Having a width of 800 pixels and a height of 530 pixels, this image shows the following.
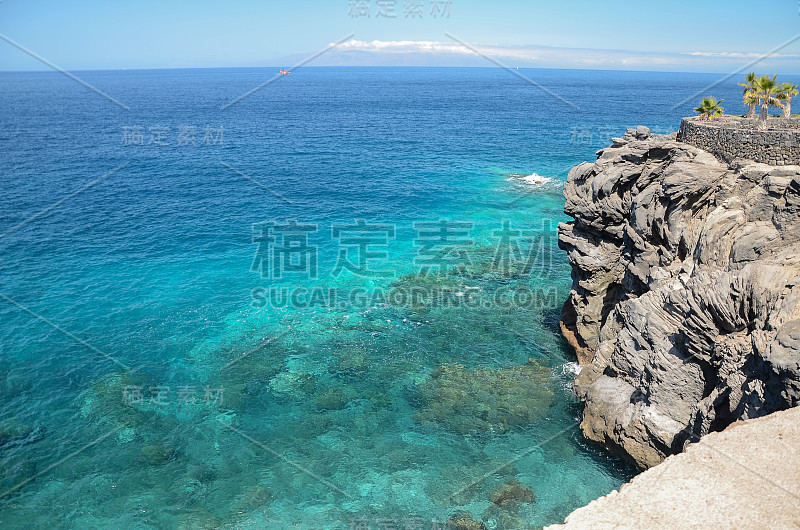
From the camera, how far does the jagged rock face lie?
18672 mm

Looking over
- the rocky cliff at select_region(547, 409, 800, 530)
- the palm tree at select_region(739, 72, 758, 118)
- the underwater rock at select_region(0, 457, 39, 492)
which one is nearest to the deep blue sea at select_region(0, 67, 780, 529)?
the underwater rock at select_region(0, 457, 39, 492)

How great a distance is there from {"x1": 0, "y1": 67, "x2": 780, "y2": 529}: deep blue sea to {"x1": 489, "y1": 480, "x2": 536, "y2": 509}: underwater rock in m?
0.15

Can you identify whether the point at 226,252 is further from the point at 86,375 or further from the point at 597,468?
the point at 597,468

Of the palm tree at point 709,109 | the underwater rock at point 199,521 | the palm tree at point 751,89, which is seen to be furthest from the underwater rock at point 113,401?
the palm tree at point 751,89

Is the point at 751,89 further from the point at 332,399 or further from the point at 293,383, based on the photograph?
the point at 293,383

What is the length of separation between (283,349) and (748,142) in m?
29.4

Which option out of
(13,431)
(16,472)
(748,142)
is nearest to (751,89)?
(748,142)

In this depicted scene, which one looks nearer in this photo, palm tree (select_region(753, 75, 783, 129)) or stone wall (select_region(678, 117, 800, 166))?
stone wall (select_region(678, 117, 800, 166))

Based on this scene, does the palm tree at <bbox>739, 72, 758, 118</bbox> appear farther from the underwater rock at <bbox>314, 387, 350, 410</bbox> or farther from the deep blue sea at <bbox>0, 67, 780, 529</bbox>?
the underwater rock at <bbox>314, 387, 350, 410</bbox>

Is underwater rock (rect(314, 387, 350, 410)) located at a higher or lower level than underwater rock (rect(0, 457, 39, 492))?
higher

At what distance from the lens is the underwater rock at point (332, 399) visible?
30.0m

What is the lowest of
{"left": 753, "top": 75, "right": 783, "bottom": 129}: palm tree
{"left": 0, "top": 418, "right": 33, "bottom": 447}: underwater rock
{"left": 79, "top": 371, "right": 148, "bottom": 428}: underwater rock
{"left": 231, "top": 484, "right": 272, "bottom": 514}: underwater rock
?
{"left": 231, "top": 484, "right": 272, "bottom": 514}: underwater rock

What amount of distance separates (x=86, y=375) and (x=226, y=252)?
66.4ft

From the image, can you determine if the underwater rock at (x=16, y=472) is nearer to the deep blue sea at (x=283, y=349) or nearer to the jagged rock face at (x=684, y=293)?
the deep blue sea at (x=283, y=349)
